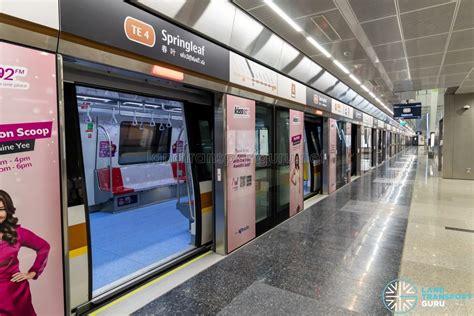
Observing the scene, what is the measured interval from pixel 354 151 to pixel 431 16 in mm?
7338

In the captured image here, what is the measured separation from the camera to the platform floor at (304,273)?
2.30 metres

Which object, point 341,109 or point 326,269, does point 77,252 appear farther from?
point 341,109

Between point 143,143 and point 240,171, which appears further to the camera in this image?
point 143,143

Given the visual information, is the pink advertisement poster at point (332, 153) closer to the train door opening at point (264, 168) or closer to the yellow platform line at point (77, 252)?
the train door opening at point (264, 168)

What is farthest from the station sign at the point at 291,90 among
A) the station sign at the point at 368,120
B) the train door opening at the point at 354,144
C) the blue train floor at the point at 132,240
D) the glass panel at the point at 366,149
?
the glass panel at the point at 366,149

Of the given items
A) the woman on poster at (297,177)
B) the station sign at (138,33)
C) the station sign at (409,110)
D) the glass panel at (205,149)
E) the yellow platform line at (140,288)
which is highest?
the station sign at (409,110)

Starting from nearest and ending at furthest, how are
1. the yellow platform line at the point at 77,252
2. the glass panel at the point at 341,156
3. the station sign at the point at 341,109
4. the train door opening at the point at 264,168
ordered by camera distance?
the yellow platform line at the point at 77,252
the train door opening at the point at 264,168
the station sign at the point at 341,109
the glass panel at the point at 341,156

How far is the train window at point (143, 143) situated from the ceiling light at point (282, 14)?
158 inches

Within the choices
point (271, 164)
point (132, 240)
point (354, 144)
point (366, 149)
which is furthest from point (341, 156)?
point (132, 240)

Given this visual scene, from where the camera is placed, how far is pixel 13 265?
5.26 ft

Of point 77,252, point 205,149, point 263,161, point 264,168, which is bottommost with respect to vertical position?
point 77,252

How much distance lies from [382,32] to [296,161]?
2.44 meters

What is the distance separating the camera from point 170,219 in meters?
4.98

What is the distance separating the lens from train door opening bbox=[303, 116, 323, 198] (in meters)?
7.12
